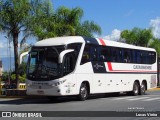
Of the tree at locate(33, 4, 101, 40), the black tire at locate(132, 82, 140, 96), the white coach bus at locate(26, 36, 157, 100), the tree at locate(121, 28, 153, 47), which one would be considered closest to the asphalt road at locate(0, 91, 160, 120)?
the white coach bus at locate(26, 36, 157, 100)

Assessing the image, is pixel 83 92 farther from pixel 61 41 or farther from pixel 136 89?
pixel 136 89

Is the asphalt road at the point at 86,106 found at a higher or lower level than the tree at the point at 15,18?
lower

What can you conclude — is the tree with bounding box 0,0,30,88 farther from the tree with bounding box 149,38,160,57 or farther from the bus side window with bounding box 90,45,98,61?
the tree with bounding box 149,38,160,57

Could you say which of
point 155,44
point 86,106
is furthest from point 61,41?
point 155,44

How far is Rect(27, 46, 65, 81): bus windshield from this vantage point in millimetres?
21234

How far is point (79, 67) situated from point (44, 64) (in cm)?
194

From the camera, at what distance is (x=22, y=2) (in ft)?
99.1

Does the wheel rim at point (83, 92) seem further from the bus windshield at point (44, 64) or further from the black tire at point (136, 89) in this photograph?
the black tire at point (136, 89)

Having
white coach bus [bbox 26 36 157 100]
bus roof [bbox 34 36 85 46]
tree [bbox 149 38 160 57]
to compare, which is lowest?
white coach bus [bbox 26 36 157 100]

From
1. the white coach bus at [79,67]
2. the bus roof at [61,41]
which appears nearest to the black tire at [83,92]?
the white coach bus at [79,67]

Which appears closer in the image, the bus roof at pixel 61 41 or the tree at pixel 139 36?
the bus roof at pixel 61 41

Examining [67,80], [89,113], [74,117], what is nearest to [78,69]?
[67,80]

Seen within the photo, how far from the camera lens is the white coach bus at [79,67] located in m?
21.2

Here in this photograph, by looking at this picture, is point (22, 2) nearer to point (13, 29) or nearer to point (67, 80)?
point (13, 29)
